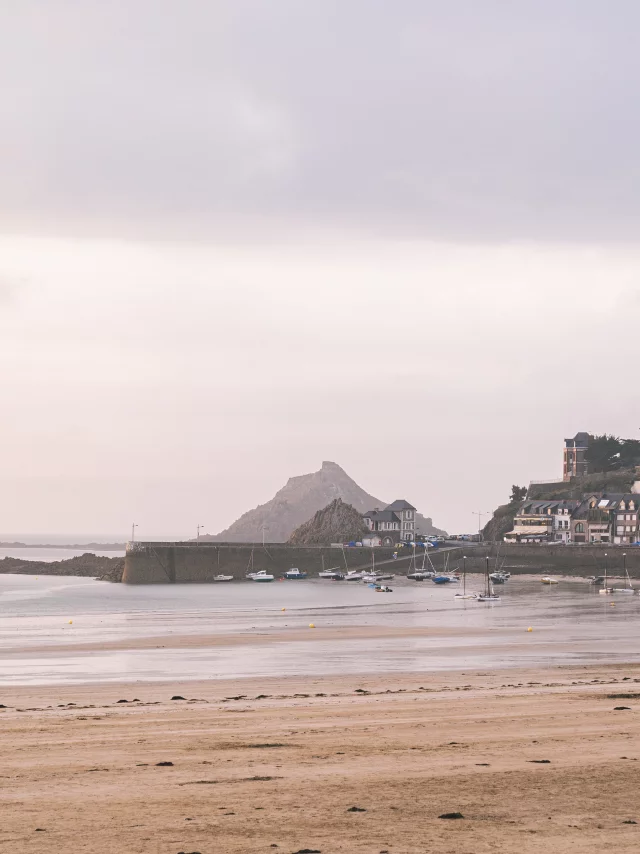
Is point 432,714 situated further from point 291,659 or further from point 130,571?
point 130,571

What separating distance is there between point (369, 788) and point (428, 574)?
419ft

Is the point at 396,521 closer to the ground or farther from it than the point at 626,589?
farther from it

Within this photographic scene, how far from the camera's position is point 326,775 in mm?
16281

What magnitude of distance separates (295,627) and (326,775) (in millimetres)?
53055

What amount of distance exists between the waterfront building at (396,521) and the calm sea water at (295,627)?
221ft

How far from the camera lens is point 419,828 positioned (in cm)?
1293

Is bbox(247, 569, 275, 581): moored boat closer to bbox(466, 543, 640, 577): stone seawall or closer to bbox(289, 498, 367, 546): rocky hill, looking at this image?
bbox(466, 543, 640, 577): stone seawall

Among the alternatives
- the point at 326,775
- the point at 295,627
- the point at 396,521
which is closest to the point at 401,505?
the point at 396,521

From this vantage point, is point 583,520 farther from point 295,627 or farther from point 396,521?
point 295,627

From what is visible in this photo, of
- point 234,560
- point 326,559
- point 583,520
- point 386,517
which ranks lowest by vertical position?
point 234,560

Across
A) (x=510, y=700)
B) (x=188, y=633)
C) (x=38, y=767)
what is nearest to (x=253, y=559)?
(x=188, y=633)

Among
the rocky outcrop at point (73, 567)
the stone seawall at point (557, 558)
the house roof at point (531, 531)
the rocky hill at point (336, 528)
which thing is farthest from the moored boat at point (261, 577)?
the house roof at point (531, 531)

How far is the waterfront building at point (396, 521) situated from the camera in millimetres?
195750

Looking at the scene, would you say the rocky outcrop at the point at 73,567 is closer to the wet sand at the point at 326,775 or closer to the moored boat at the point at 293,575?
the moored boat at the point at 293,575
